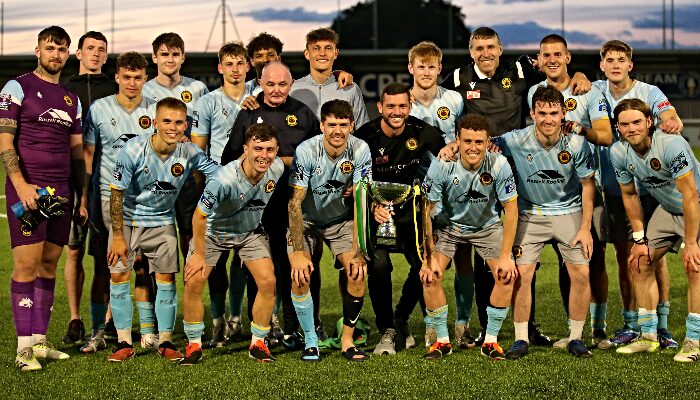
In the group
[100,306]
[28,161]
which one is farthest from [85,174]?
[100,306]

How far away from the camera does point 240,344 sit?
788 cm

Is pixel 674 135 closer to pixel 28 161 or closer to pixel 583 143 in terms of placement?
pixel 583 143

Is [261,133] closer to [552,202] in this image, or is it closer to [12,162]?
[12,162]

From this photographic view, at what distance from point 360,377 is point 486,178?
1.68 metres

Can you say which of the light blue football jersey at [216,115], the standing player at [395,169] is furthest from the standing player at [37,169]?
the standing player at [395,169]

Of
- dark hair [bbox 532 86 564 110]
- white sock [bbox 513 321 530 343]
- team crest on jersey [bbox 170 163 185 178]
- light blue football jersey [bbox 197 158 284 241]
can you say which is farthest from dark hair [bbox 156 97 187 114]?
white sock [bbox 513 321 530 343]

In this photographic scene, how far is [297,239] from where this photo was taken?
7211mm

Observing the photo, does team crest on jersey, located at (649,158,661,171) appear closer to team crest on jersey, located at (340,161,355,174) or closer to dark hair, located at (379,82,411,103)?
dark hair, located at (379,82,411,103)

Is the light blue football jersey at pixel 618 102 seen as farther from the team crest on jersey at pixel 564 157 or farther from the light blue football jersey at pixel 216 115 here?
the light blue football jersey at pixel 216 115

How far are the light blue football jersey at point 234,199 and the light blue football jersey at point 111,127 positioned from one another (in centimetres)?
95

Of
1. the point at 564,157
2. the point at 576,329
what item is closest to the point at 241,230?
the point at 564,157

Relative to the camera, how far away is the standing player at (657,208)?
7.00m

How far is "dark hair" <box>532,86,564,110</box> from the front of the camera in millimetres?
7145

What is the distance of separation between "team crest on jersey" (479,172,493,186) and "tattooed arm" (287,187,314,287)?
4.16 ft
